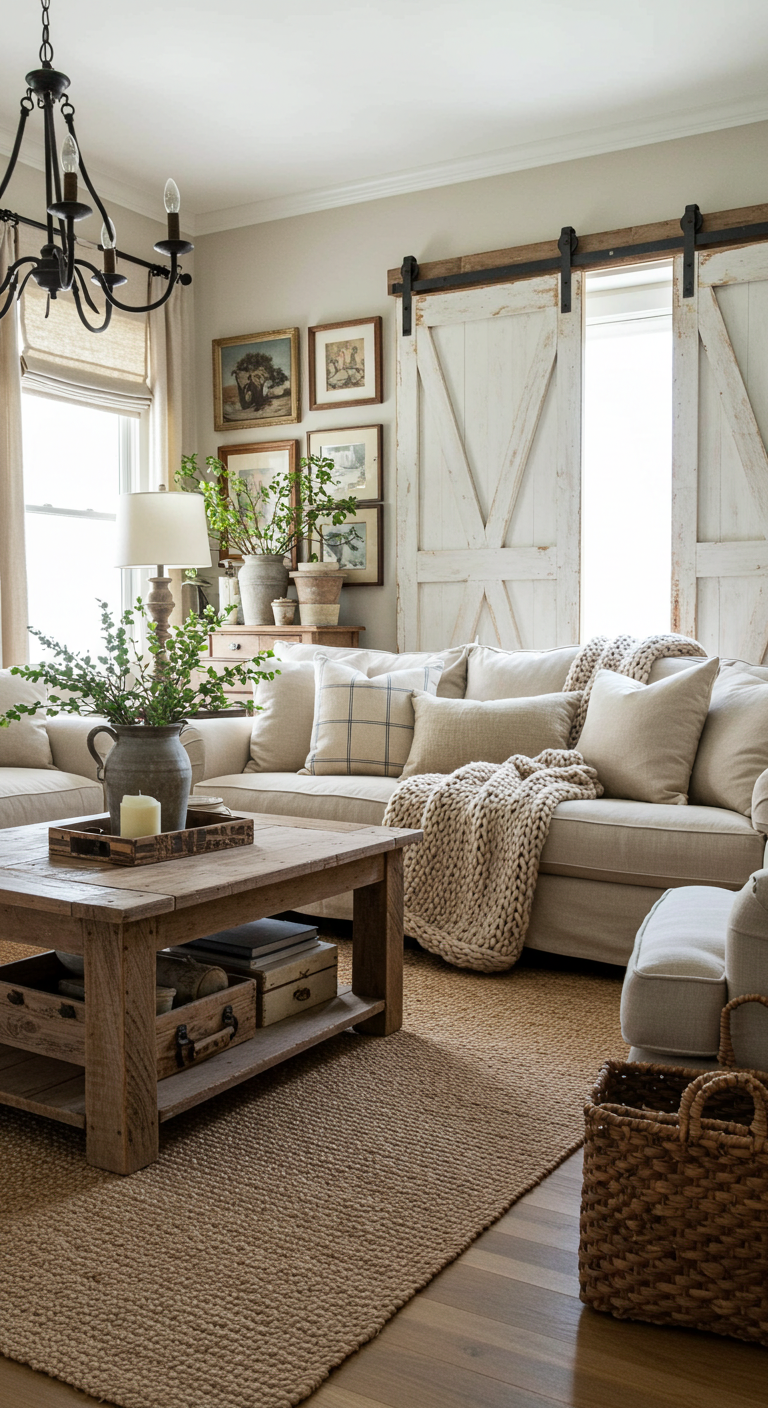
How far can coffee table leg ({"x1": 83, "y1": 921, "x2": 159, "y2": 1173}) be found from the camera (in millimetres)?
1791

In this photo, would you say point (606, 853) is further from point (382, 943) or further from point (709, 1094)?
point (709, 1094)

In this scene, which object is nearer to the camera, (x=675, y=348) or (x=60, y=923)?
(x=60, y=923)

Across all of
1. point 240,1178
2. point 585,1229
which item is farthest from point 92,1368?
point 585,1229

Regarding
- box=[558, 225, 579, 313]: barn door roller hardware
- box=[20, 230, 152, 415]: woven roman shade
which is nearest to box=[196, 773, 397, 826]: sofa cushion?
box=[20, 230, 152, 415]: woven roman shade

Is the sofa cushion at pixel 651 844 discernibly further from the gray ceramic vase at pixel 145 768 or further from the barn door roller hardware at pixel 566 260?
the barn door roller hardware at pixel 566 260

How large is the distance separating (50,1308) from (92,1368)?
0.15 metres

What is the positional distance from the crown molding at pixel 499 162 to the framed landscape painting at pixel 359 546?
143cm

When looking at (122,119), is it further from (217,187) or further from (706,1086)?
(706,1086)

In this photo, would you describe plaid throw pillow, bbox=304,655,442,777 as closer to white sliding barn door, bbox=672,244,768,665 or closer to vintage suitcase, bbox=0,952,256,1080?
white sliding barn door, bbox=672,244,768,665

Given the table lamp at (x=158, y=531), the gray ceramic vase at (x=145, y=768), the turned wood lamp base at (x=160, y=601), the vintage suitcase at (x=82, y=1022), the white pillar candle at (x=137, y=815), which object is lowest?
the vintage suitcase at (x=82, y=1022)

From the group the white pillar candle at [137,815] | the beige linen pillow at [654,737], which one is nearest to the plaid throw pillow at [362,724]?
the beige linen pillow at [654,737]

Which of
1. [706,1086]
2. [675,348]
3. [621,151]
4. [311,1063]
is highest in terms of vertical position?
[621,151]

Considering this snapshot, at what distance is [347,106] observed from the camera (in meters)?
4.26

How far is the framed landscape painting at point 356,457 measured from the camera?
4.96m
